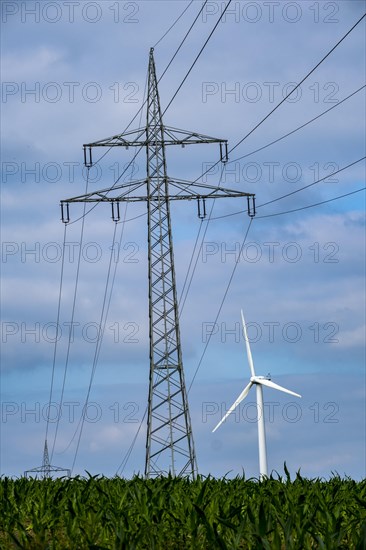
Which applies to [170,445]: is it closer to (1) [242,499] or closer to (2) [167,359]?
(2) [167,359]

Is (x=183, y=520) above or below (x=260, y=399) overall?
below

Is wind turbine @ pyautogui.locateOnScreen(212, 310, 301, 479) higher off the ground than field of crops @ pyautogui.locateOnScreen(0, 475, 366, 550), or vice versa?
wind turbine @ pyautogui.locateOnScreen(212, 310, 301, 479)

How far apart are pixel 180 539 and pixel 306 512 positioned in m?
1.54

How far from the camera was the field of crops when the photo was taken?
35.9 feet

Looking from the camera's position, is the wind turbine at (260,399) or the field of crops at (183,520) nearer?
the field of crops at (183,520)

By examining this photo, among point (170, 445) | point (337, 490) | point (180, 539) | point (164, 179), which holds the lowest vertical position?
point (180, 539)

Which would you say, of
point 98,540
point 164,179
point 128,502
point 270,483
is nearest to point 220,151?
point 164,179

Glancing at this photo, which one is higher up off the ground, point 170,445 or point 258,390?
point 258,390

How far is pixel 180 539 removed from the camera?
12.4 metres

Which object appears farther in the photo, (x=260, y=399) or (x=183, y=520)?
(x=260, y=399)

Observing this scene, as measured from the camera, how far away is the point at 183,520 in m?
13.3

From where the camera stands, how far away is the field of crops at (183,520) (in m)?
10.9

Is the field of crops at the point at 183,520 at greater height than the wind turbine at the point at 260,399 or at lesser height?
lesser

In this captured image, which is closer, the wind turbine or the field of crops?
the field of crops
